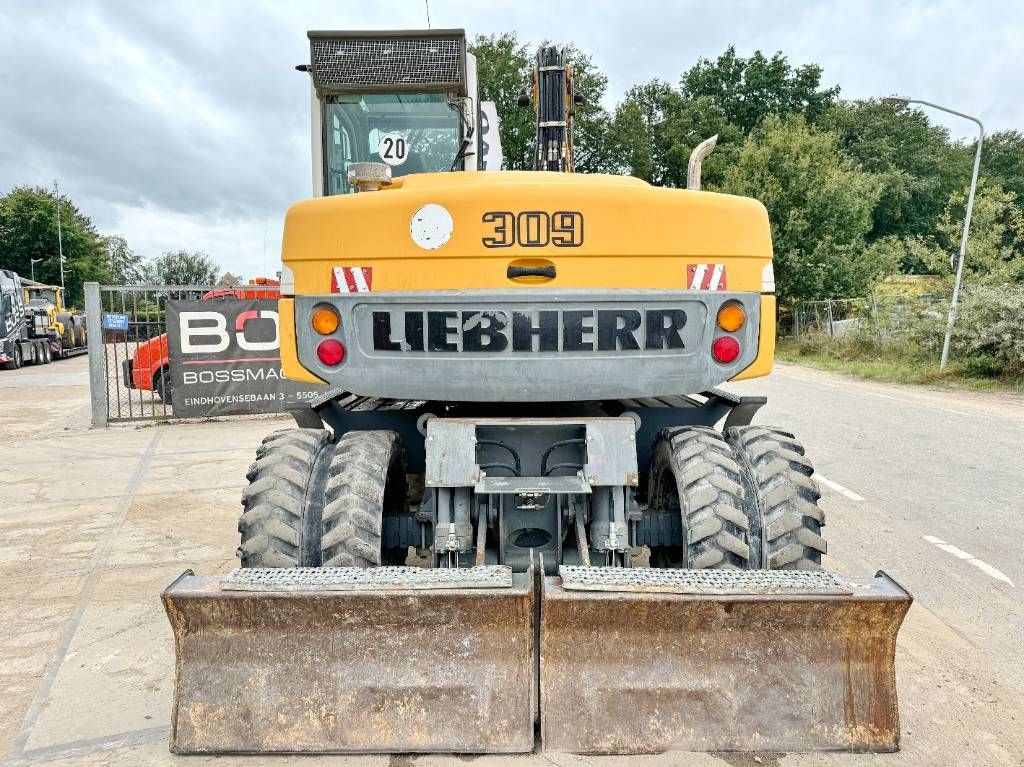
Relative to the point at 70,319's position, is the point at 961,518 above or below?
below

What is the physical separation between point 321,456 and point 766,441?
1970 millimetres

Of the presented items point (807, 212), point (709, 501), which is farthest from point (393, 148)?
point (807, 212)

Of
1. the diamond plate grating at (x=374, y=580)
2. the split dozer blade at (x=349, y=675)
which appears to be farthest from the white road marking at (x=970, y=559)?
the diamond plate grating at (x=374, y=580)

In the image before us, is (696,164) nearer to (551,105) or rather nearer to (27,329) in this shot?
(551,105)

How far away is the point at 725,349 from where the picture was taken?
337 centimetres

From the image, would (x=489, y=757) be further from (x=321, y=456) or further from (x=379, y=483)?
(x=321, y=456)

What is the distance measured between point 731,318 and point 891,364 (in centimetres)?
1892

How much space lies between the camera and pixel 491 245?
314cm

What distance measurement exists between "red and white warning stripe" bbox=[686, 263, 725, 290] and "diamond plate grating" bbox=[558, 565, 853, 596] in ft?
3.88

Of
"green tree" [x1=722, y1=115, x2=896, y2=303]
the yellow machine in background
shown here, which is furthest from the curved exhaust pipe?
the yellow machine in background

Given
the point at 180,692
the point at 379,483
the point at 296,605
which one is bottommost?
the point at 180,692

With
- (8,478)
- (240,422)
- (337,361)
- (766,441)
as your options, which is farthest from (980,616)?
(240,422)

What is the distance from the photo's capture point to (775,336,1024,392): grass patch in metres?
16.4

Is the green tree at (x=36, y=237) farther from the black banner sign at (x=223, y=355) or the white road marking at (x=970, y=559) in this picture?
the white road marking at (x=970, y=559)
